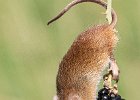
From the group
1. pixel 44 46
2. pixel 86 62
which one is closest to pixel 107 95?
pixel 86 62

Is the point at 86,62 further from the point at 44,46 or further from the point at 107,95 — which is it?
the point at 44,46

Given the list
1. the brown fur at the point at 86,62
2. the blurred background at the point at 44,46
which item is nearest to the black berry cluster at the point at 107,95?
the brown fur at the point at 86,62

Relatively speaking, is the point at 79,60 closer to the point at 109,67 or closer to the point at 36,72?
the point at 109,67

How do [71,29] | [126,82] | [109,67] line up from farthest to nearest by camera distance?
[71,29] → [126,82] → [109,67]

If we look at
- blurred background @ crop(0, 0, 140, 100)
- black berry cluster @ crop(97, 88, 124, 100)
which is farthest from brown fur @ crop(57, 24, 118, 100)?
blurred background @ crop(0, 0, 140, 100)

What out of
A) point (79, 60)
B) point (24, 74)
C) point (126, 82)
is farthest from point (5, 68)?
point (79, 60)

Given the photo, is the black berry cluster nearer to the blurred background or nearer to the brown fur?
the brown fur

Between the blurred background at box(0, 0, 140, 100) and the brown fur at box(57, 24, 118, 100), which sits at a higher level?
the brown fur at box(57, 24, 118, 100)
